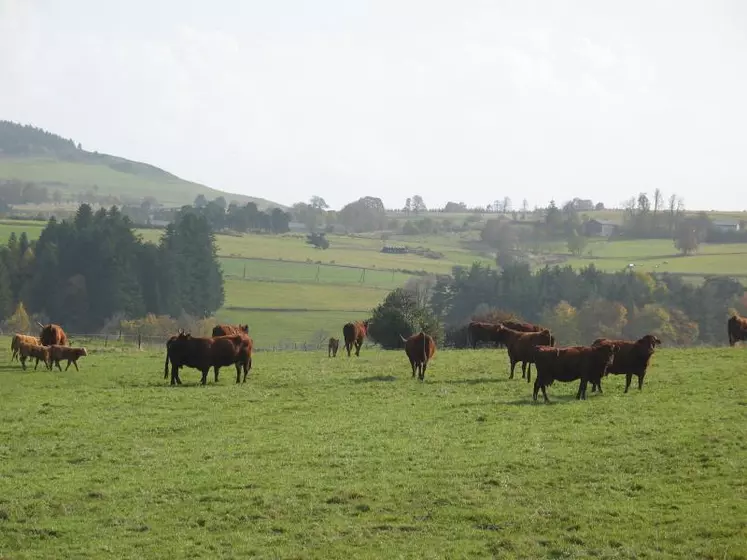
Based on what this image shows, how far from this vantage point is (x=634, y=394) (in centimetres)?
2870

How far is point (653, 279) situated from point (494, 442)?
10071cm

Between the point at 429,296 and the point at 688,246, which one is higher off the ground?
the point at 688,246

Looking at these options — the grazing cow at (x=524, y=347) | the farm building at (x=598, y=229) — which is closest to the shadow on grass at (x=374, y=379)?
the grazing cow at (x=524, y=347)

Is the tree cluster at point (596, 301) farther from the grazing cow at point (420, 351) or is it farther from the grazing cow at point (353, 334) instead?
the grazing cow at point (420, 351)

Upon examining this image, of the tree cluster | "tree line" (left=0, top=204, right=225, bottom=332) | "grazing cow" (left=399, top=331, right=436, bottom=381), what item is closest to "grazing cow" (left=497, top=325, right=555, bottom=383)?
"grazing cow" (left=399, top=331, right=436, bottom=381)

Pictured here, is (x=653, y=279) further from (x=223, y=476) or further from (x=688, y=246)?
(x=223, y=476)

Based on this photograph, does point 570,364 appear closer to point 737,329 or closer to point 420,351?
point 420,351

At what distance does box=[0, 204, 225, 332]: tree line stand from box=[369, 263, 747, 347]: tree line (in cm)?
2592

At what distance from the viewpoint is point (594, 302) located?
356 ft

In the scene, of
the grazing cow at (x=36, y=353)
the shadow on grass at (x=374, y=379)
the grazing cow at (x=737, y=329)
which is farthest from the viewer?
the grazing cow at (x=737, y=329)

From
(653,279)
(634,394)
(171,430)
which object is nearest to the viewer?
(171,430)

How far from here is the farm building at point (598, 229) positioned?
186 metres

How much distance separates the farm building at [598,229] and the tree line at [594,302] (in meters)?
60.8

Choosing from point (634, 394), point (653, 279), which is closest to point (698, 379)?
point (634, 394)
